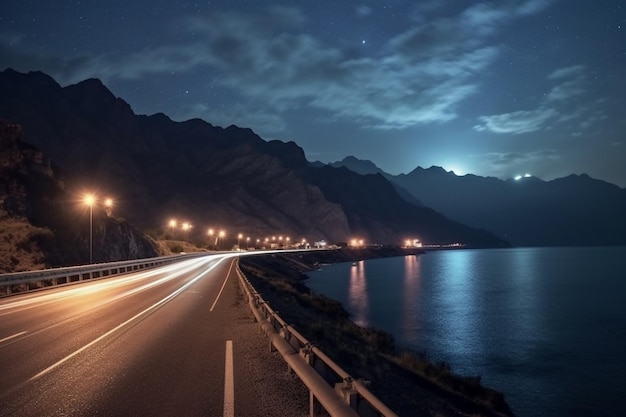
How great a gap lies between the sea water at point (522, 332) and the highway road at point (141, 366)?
48.1 feet

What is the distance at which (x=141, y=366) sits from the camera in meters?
8.66

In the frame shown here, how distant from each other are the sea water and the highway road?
48.1 feet

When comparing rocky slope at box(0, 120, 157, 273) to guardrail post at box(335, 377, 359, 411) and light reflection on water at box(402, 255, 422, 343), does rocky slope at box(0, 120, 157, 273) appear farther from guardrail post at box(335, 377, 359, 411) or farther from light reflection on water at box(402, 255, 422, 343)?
guardrail post at box(335, 377, 359, 411)

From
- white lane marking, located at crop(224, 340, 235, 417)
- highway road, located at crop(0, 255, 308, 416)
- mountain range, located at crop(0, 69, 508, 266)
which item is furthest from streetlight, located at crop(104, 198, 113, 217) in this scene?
mountain range, located at crop(0, 69, 508, 266)

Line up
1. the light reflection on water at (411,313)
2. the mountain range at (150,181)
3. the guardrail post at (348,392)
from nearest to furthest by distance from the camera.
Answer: the guardrail post at (348,392) → the light reflection on water at (411,313) → the mountain range at (150,181)

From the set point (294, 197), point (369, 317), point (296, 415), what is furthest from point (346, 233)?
point (296, 415)

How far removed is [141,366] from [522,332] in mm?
35915

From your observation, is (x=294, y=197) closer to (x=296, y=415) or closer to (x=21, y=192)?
(x=21, y=192)

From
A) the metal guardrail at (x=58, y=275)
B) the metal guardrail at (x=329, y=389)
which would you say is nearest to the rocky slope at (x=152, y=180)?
the metal guardrail at (x=58, y=275)

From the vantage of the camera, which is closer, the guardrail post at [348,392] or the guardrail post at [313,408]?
the guardrail post at [348,392]

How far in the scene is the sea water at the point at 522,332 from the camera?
2266 cm

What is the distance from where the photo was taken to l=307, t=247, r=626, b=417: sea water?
22.7 metres

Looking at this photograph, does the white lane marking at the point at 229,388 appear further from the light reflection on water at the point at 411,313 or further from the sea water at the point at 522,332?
the light reflection on water at the point at 411,313

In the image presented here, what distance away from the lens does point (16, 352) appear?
9930 mm
